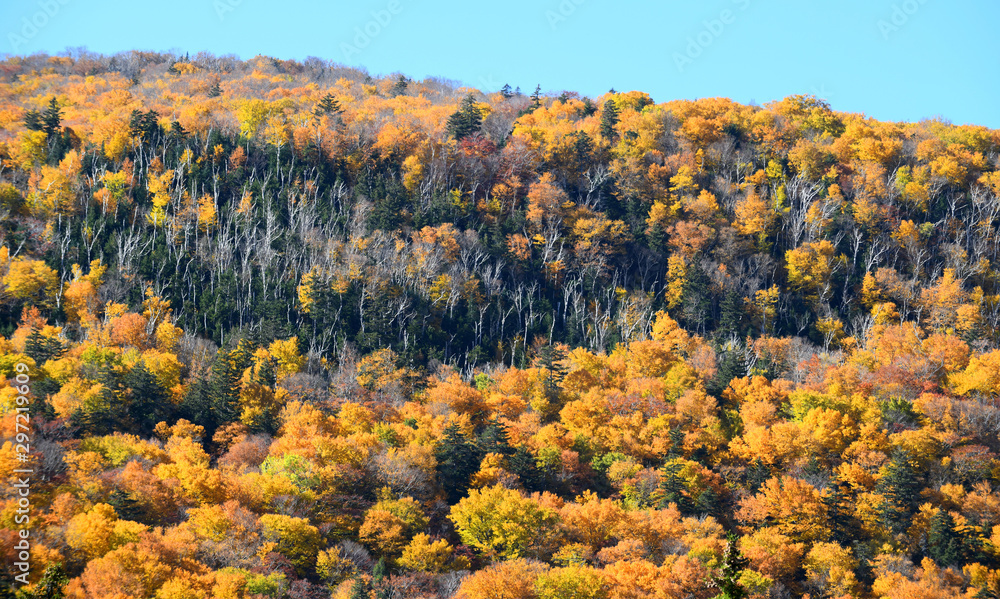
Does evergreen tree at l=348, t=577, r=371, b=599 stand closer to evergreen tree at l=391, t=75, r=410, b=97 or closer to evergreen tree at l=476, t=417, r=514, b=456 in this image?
evergreen tree at l=476, t=417, r=514, b=456

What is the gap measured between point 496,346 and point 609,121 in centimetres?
5151

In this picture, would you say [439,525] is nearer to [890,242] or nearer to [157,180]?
[157,180]

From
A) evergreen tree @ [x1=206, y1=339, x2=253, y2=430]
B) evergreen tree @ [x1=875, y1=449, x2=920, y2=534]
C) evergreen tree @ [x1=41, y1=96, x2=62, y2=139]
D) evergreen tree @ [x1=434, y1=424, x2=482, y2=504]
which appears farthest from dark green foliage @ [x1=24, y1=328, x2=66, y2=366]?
evergreen tree @ [x1=875, y1=449, x2=920, y2=534]

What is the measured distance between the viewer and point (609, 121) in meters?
141

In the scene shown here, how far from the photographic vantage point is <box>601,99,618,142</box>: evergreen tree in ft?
455

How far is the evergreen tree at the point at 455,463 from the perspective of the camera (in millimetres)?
75375

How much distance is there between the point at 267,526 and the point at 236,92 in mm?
114817

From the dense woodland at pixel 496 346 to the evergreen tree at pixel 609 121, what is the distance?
0.84 meters

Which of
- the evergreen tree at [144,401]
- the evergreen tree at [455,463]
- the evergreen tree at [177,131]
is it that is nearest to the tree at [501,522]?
the evergreen tree at [455,463]

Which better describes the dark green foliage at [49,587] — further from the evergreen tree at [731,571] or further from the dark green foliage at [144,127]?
the dark green foliage at [144,127]

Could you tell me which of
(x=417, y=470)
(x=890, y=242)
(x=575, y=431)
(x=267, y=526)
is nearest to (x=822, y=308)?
(x=890, y=242)

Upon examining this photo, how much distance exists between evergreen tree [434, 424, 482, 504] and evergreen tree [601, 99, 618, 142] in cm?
7332

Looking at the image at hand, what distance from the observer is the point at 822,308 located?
369 ft

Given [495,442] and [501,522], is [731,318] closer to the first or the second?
[495,442]
